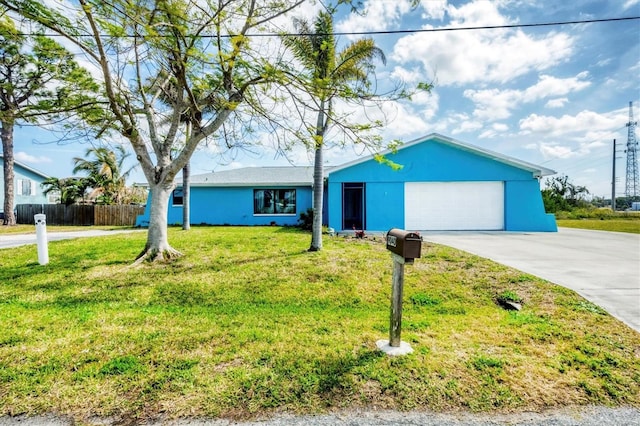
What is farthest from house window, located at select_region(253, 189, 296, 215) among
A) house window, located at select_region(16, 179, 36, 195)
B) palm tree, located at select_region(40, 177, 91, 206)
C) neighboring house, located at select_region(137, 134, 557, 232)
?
house window, located at select_region(16, 179, 36, 195)

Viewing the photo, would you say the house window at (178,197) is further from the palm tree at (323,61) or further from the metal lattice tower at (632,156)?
the metal lattice tower at (632,156)

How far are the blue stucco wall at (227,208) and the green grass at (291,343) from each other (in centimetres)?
1125

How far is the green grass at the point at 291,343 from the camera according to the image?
252 cm

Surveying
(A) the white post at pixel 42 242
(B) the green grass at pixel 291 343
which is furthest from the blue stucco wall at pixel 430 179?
(A) the white post at pixel 42 242

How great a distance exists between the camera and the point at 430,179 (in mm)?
14367

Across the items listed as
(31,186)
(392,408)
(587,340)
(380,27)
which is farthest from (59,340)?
(31,186)

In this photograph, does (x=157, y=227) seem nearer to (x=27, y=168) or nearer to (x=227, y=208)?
(x=227, y=208)

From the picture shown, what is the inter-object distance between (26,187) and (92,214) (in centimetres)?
1056

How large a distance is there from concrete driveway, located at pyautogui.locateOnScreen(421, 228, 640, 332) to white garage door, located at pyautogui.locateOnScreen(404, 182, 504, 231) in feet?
11.2

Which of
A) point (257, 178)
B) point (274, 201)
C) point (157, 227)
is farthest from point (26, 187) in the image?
point (157, 227)

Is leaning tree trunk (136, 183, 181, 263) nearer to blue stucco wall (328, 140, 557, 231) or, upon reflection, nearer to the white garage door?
blue stucco wall (328, 140, 557, 231)

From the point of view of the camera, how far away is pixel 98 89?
6.45 meters

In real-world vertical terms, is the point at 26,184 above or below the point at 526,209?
above

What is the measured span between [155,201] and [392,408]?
22.1 ft
